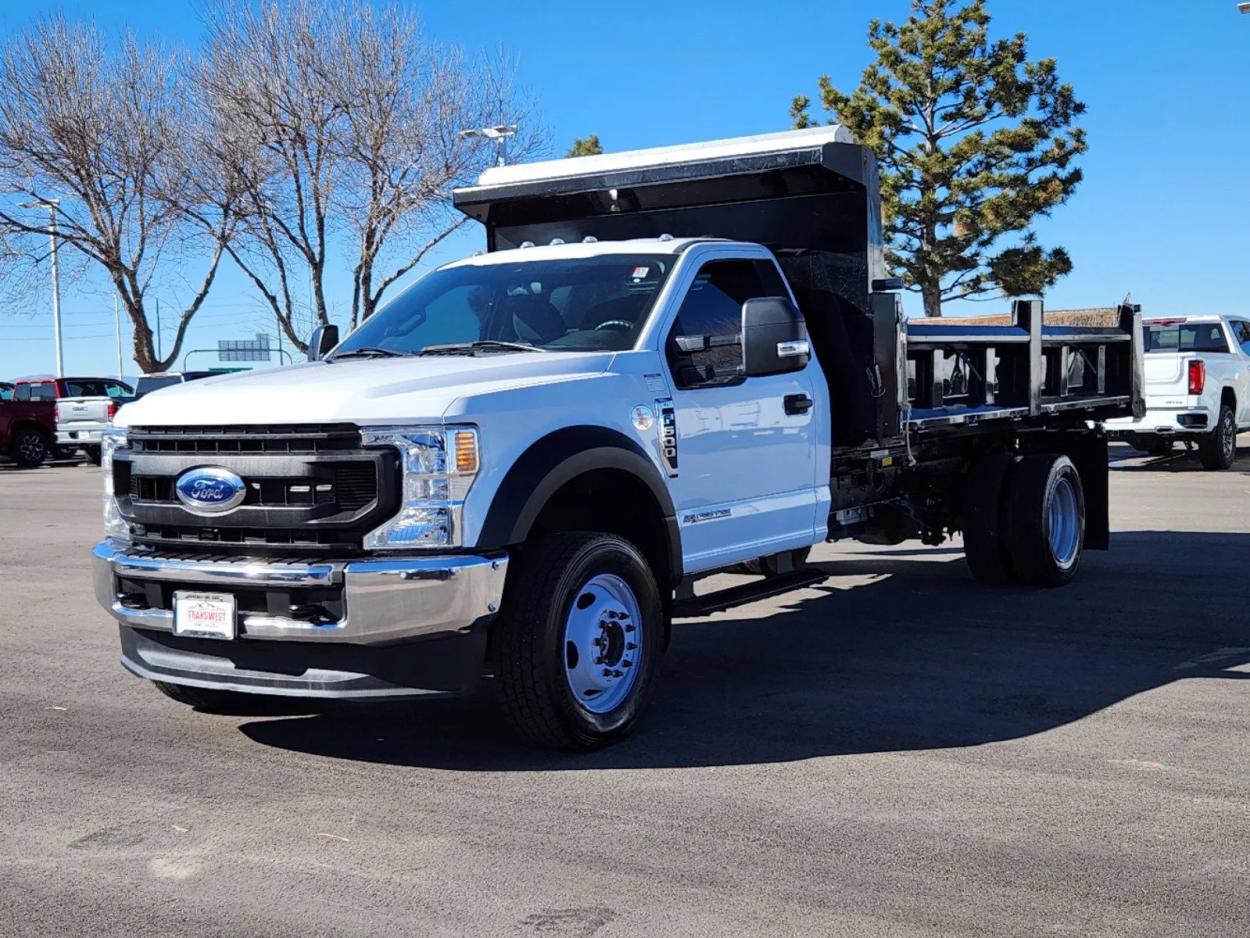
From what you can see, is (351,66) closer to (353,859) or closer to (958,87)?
(958,87)

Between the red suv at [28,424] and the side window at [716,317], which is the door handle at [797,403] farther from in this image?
the red suv at [28,424]

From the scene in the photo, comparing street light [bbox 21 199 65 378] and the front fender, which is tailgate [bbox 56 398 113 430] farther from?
the front fender

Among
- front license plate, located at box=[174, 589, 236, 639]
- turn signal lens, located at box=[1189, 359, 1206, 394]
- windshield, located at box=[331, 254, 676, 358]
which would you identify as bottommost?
front license plate, located at box=[174, 589, 236, 639]

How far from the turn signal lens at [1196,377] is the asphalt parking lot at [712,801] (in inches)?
460

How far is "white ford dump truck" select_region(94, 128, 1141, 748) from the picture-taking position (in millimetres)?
5266

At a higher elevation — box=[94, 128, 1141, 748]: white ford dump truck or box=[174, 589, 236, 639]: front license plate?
box=[94, 128, 1141, 748]: white ford dump truck

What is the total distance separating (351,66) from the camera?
31.8 m

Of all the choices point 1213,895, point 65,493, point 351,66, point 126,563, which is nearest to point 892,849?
point 1213,895

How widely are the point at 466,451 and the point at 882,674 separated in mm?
2857

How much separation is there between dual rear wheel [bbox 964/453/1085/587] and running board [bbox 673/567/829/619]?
2.60 m

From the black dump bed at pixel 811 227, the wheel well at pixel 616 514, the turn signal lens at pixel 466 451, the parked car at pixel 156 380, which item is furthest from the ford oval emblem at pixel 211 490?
the parked car at pixel 156 380

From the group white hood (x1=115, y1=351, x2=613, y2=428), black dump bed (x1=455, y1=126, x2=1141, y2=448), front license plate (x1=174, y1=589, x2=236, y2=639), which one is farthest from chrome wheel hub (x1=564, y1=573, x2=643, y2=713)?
black dump bed (x1=455, y1=126, x2=1141, y2=448)

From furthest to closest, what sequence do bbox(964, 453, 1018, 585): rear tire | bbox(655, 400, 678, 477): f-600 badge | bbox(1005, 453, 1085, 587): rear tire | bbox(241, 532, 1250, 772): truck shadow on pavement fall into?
bbox(964, 453, 1018, 585): rear tire → bbox(1005, 453, 1085, 587): rear tire → bbox(655, 400, 678, 477): f-600 badge → bbox(241, 532, 1250, 772): truck shadow on pavement

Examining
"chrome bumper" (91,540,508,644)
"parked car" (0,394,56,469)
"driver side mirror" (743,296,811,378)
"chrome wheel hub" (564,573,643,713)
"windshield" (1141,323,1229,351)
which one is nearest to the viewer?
"chrome bumper" (91,540,508,644)
